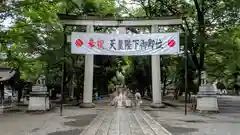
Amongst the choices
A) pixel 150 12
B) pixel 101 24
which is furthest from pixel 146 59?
Result: pixel 101 24

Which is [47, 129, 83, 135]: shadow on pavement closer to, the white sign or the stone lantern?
the white sign

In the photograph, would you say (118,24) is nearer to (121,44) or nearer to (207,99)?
(121,44)

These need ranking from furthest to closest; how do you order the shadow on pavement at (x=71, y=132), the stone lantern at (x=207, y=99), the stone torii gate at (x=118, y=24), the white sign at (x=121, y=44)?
the stone torii gate at (x=118, y=24), the white sign at (x=121, y=44), the stone lantern at (x=207, y=99), the shadow on pavement at (x=71, y=132)

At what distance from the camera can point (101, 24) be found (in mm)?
24312

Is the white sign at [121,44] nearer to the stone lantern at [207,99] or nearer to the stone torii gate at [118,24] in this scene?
the stone torii gate at [118,24]

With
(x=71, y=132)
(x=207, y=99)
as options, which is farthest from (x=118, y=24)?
(x=71, y=132)

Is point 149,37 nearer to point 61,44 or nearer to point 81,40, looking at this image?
point 81,40

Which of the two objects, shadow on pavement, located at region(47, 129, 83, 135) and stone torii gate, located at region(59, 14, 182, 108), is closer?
shadow on pavement, located at region(47, 129, 83, 135)

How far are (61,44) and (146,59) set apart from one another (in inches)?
728

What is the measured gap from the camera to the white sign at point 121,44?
2197cm

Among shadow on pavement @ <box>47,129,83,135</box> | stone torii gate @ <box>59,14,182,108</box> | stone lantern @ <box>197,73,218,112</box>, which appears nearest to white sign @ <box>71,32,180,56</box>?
stone torii gate @ <box>59,14,182,108</box>

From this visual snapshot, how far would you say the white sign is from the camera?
21969 mm

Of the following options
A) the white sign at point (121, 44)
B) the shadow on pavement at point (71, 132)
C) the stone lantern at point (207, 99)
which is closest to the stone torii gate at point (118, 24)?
the white sign at point (121, 44)

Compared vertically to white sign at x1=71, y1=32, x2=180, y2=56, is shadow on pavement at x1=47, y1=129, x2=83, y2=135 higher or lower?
lower
